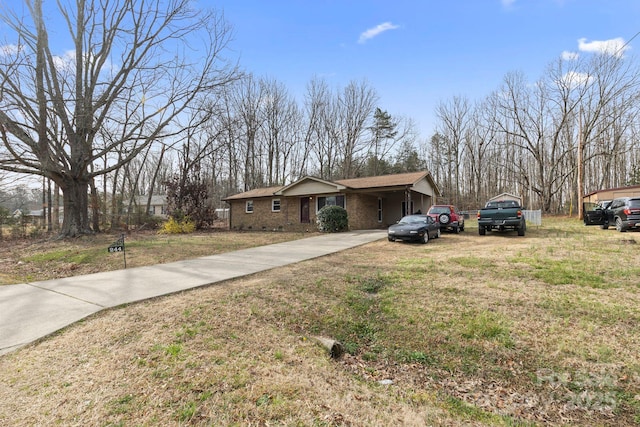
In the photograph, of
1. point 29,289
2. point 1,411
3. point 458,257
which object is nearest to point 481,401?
point 1,411

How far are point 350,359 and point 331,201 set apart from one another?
664 inches

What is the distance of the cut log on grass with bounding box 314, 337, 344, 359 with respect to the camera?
12.5ft

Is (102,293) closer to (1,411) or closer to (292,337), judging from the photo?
(1,411)

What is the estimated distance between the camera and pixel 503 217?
44.3 feet

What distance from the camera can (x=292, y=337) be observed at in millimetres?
4031

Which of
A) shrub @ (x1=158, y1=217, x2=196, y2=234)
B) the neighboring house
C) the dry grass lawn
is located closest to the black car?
the dry grass lawn

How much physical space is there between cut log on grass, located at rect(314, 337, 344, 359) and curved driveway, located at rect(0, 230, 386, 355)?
3239mm

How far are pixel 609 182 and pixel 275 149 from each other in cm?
4067

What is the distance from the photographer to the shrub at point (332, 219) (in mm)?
18094

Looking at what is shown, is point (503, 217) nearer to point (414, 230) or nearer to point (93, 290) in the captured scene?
point (414, 230)

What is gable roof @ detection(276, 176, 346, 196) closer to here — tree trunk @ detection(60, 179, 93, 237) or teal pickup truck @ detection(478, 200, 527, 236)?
teal pickup truck @ detection(478, 200, 527, 236)

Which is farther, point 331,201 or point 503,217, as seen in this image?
point 331,201

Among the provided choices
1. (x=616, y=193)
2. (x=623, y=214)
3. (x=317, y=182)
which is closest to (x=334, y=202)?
(x=317, y=182)

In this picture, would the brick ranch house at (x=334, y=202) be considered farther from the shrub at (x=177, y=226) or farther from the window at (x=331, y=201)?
the shrub at (x=177, y=226)
